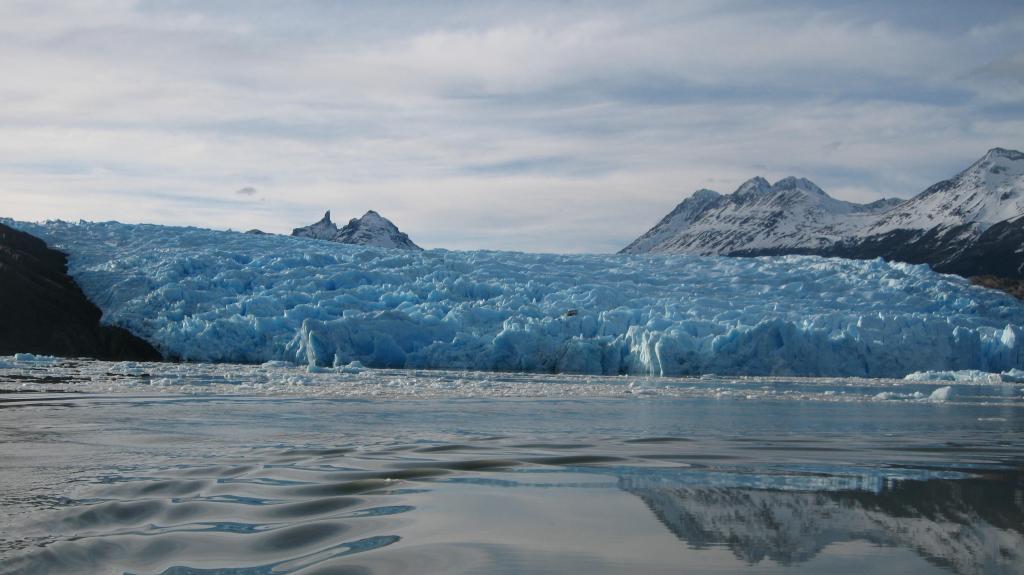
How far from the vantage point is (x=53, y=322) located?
31.7m

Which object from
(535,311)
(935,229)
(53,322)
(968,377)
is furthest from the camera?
(935,229)

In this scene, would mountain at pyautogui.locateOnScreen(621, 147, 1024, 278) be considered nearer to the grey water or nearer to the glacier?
the glacier

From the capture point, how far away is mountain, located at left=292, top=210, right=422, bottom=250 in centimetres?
11006

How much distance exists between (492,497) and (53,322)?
31.4m

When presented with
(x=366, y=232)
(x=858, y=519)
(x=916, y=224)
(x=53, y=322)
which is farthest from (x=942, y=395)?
(x=916, y=224)

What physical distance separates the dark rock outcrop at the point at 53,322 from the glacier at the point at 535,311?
635 mm

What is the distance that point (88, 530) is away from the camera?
411 cm

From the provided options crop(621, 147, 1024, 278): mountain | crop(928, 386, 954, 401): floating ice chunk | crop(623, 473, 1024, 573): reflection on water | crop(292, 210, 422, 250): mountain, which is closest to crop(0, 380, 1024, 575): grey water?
crop(623, 473, 1024, 573): reflection on water

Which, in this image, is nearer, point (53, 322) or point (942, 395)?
point (942, 395)

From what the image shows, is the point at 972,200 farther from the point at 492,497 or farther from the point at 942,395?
the point at 492,497

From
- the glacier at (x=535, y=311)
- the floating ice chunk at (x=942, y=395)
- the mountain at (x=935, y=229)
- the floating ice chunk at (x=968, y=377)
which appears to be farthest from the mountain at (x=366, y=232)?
the floating ice chunk at (x=942, y=395)

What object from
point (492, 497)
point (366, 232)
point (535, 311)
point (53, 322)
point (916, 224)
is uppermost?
point (916, 224)

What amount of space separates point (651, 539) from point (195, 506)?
2427 mm

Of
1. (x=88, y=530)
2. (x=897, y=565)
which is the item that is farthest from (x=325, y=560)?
(x=897, y=565)
